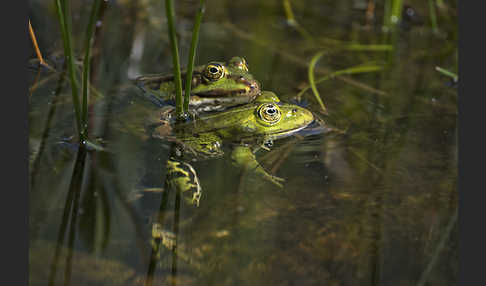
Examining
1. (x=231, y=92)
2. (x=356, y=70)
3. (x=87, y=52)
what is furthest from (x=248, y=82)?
(x=356, y=70)

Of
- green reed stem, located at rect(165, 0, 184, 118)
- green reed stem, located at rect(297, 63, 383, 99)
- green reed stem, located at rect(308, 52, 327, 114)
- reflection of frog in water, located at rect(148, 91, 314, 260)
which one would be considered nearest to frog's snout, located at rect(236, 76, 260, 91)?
reflection of frog in water, located at rect(148, 91, 314, 260)

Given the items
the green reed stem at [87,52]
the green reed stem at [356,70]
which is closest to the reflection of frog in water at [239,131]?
the green reed stem at [87,52]

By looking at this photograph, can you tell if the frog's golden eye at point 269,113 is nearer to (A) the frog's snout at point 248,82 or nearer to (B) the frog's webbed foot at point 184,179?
(A) the frog's snout at point 248,82

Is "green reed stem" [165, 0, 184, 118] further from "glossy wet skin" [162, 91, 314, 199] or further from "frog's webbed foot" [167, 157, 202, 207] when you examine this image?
"frog's webbed foot" [167, 157, 202, 207]

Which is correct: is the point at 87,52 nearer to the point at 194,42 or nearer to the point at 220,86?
the point at 194,42

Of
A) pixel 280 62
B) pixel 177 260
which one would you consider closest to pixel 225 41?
pixel 280 62

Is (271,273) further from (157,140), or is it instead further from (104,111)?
(104,111)
